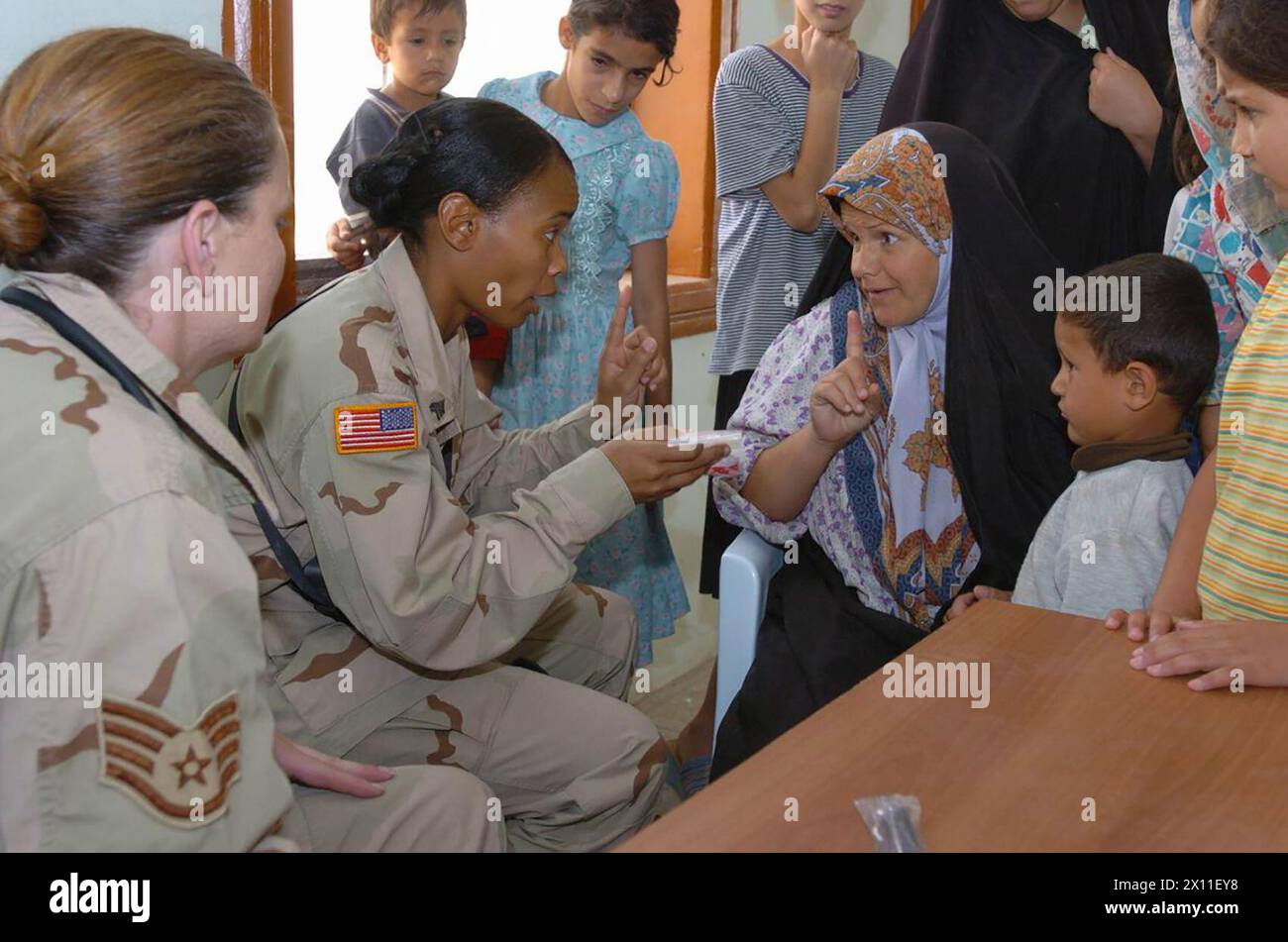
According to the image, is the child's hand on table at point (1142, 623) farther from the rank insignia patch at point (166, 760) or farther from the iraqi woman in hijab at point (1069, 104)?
the iraqi woman in hijab at point (1069, 104)

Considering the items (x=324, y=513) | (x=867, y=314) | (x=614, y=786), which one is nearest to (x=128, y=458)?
(x=324, y=513)

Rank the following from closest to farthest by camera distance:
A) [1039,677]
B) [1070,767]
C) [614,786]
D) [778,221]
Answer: [1070,767] → [1039,677] → [614,786] → [778,221]

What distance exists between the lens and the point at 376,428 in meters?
1.51

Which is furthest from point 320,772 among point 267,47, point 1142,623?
point 267,47

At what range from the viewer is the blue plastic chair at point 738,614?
6.84 ft

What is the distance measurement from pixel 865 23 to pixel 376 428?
11.6 ft

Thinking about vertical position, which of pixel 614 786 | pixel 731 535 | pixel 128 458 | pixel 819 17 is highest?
pixel 819 17

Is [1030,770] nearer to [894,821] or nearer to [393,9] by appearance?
[894,821]

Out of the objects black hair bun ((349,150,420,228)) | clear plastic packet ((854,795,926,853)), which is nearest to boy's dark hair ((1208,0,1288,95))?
clear plastic packet ((854,795,926,853))

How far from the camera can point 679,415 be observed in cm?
362

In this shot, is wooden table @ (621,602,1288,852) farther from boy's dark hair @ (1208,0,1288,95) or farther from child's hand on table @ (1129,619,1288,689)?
boy's dark hair @ (1208,0,1288,95)

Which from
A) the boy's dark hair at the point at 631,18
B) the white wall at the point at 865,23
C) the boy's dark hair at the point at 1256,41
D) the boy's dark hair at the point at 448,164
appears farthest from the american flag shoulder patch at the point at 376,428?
the white wall at the point at 865,23
